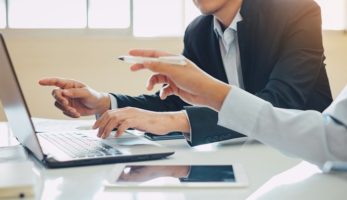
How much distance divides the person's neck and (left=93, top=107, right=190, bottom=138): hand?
1.95ft

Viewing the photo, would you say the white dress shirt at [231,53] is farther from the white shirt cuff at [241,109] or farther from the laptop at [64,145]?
the white shirt cuff at [241,109]

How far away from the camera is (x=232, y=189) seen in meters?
0.83

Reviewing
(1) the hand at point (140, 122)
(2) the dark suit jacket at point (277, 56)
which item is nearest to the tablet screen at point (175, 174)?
(1) the hand at point (140, 122)

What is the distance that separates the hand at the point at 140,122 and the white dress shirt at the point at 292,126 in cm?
37

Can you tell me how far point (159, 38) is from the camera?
10.3ft

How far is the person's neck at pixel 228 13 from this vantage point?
5.80ft

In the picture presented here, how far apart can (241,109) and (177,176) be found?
16 centimetres

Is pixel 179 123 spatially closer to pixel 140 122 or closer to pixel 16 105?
pixel 140 122

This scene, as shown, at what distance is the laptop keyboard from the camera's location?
1066 mm

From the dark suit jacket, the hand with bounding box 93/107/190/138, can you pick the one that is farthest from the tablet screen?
the dark suit jacket

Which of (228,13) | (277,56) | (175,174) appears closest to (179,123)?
(175,174)

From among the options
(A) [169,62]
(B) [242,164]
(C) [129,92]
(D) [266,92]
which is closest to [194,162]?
(B) [242,164]

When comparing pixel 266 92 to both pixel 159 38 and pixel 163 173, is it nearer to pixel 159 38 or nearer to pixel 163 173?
pixel 163 173

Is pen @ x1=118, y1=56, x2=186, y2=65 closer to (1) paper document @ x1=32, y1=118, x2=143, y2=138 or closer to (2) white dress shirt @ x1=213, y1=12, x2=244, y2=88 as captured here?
(1) paper document @ x1=32, y1=118, x2=143, y2=138
